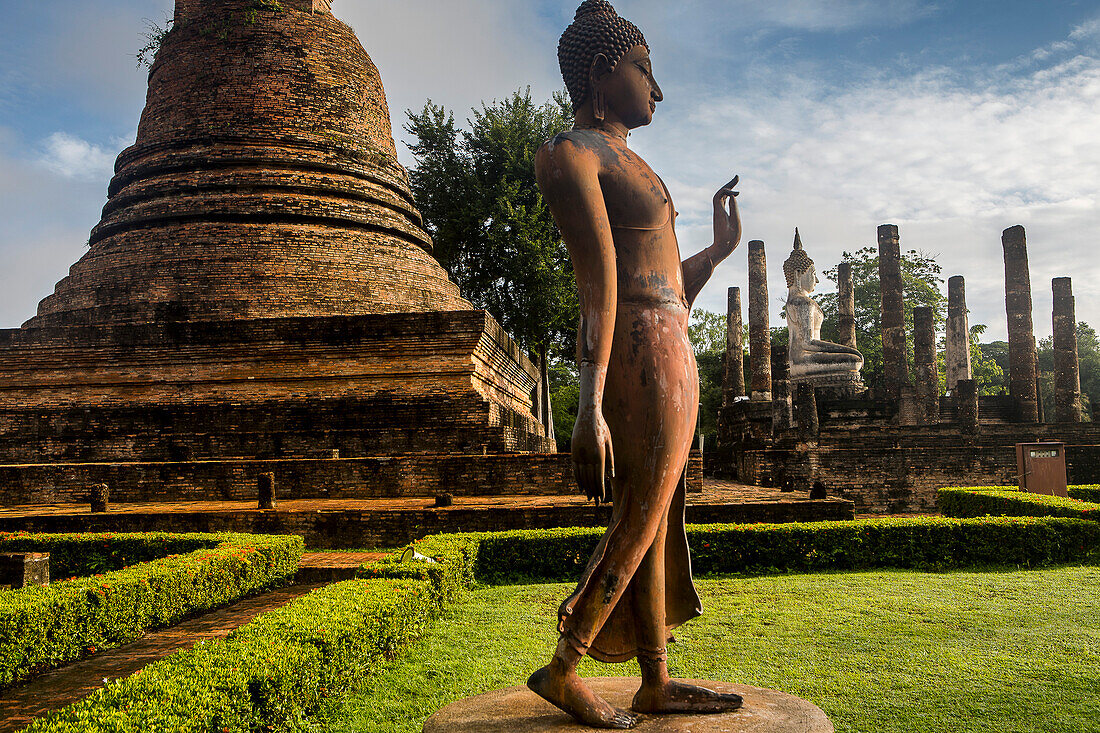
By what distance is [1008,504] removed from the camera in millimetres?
10578

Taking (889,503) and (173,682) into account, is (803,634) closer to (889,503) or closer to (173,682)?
(173,682)

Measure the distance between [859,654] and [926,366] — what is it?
20556 mm

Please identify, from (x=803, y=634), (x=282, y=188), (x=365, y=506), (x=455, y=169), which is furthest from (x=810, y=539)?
(x=455, y=169)

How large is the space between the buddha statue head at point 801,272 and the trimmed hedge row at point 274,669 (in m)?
21.0

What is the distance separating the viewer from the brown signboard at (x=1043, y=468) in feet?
39.9

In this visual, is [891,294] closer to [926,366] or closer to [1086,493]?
[926,366]

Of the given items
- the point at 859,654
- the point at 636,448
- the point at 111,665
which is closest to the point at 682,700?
the point at 636,448

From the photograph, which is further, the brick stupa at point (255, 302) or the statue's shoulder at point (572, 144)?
the brick stupa at point (255, 302)

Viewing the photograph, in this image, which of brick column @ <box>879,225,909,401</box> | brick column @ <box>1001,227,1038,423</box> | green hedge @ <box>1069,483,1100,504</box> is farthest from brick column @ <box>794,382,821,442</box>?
brick column @ <box>1001,227,1038,423</box>

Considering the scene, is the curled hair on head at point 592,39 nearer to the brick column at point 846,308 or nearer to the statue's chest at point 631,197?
the statue's chest at point 631,197

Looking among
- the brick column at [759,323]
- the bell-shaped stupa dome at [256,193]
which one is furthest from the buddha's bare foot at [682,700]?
→ the brick column at [759,323]

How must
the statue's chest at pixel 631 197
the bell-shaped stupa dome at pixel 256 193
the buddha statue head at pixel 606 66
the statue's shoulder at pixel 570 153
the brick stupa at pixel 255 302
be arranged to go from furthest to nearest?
the bell-shaped stupa dome at pixel 256 193
the brick stupa at pixel 255 302
the buddha statue head at pixel 606 66
the statue's chest at pixel 631 197
the statue's shoulder at pixel 570 153

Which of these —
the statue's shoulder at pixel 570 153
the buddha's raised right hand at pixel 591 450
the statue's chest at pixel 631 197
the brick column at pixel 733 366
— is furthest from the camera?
the brick column at pixel 733 366

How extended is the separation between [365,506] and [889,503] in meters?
11.0
